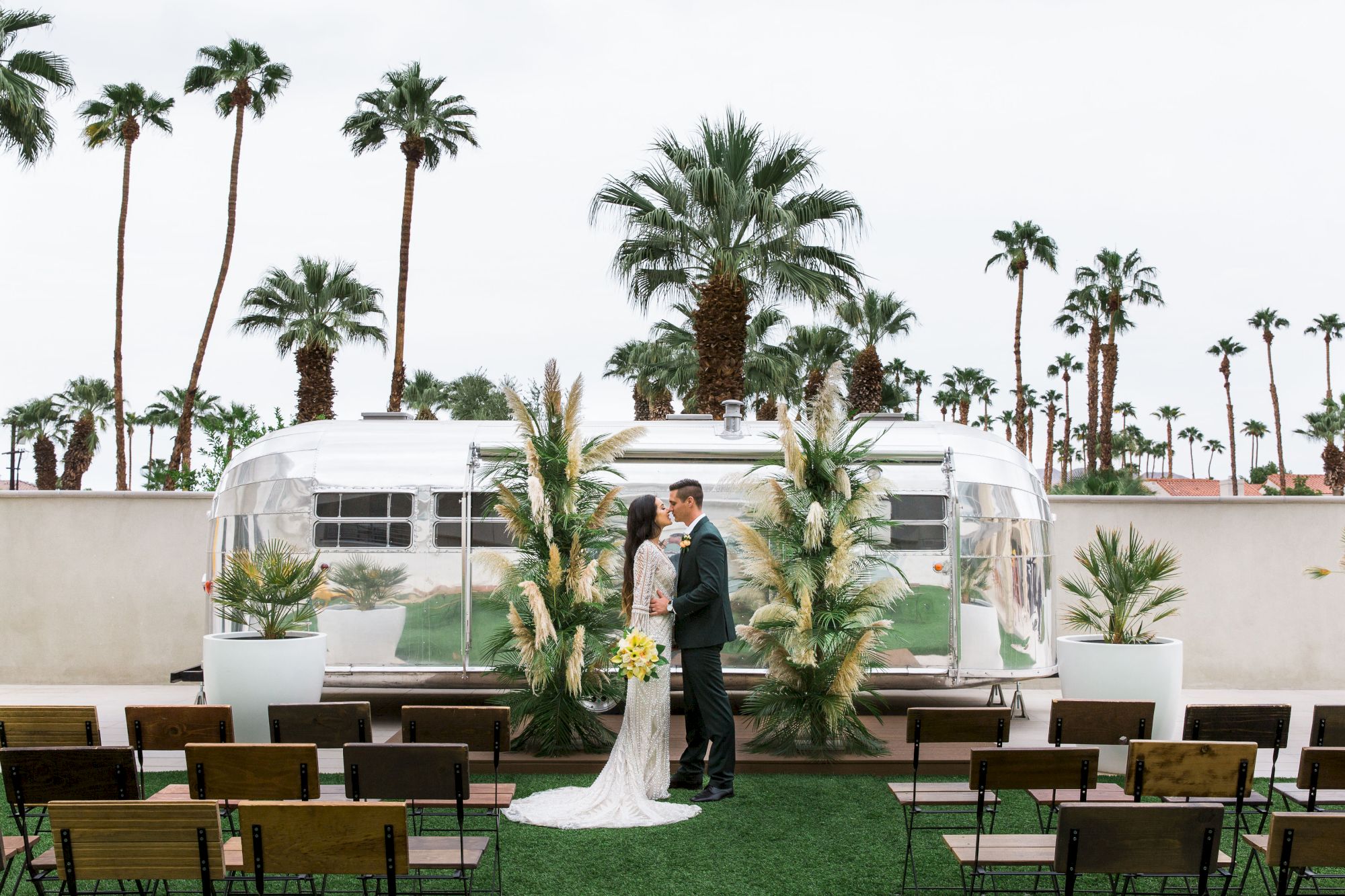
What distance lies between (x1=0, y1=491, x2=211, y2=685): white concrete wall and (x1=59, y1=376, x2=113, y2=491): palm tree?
38.9 meters

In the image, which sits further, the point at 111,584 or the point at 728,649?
the point at 111,584

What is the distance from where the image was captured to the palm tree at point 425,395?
3747 centimetres

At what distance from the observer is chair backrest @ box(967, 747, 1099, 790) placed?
17.7ft

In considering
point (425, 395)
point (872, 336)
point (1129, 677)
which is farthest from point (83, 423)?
point (1129, 677)

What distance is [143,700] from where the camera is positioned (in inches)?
462

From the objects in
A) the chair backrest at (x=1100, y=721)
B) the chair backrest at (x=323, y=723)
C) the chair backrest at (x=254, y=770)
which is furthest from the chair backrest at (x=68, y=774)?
the chair backrest at (x=1100, y=721)

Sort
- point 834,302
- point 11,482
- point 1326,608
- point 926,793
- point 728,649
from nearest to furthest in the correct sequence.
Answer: point 926,793 → point 728,649 → point 1326,608 → point 834,302 → point 11,482

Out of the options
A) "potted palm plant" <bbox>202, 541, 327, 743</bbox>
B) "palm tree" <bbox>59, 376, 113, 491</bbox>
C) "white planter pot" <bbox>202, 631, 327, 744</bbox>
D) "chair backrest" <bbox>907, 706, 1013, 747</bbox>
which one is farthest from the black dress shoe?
"palm tree" <bbox>59, 376, 113, 491</bbox>

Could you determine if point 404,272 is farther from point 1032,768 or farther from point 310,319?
point 1032,768

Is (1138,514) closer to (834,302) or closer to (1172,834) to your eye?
(834,302)

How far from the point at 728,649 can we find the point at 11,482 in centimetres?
2421

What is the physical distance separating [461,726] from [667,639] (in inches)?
62.1

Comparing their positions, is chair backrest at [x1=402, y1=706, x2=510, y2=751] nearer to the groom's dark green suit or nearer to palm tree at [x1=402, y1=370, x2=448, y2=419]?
the groom's dark green suit

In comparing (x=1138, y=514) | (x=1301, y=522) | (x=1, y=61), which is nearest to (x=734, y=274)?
(x=1138, y=514)
